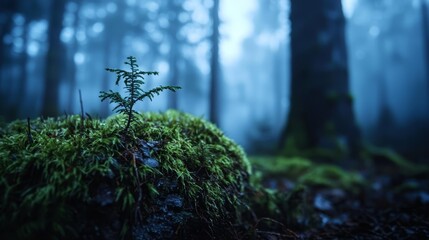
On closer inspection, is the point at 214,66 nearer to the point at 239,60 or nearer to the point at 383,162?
the point at 383,162

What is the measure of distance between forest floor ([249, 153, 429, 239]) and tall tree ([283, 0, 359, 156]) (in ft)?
5.36

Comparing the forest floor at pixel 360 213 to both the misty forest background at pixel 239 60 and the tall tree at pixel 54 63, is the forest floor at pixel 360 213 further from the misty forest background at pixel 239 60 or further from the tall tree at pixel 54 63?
the tall tree at pixel 54 63

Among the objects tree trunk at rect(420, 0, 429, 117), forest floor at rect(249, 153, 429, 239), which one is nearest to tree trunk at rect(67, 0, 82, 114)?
forest floor at rect(249, 153, 429, 239)

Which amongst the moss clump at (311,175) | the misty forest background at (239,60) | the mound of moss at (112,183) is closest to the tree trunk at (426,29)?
the misty forest background at (239,60)

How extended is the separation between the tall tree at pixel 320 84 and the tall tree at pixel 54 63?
10.0 metres

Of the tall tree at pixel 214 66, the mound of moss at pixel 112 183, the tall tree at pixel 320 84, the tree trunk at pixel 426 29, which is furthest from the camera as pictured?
the tree trunk at pixel 426 29

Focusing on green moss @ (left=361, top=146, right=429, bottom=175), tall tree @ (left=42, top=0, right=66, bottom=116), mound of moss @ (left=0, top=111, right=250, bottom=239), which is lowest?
green moss @ (left=361, top=146, right=429, bottom=175)

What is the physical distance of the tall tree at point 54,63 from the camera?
11483mm

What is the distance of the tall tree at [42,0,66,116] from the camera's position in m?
11.5

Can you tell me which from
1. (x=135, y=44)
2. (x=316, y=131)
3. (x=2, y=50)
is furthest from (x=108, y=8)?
(x=316, y=131)

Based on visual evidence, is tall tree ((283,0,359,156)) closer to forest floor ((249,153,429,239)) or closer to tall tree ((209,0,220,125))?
forest floor ((249,153,429,239))

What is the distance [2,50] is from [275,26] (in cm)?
2885

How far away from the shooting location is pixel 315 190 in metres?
4.19

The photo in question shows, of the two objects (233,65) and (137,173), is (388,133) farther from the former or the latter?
(233,65)
